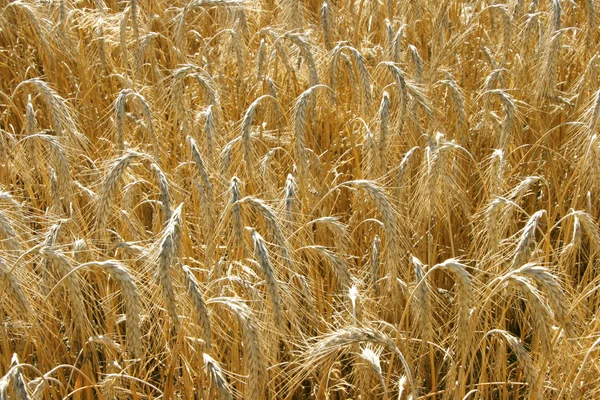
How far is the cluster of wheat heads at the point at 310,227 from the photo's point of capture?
5.51ft

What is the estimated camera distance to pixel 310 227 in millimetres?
2227

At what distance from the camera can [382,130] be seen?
2143 mm

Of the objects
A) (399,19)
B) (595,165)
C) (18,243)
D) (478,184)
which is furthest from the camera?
(399,19)

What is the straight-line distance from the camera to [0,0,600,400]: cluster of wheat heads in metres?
1.68

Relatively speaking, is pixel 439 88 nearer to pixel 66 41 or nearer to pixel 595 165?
pixel 595 165

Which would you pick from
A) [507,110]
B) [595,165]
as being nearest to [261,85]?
[507,110]

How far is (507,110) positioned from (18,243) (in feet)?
4.47

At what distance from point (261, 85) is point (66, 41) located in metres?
0.80

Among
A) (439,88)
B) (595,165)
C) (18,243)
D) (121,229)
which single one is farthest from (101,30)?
(595,165)

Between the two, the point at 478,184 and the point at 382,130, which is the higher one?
the point at 382,130

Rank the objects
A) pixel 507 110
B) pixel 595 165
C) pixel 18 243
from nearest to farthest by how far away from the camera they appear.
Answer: pixel 18 243, pixel 595 165, pixel 507 110

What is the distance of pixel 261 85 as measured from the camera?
3.07 meters

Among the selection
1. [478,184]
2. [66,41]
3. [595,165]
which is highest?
[66,41]

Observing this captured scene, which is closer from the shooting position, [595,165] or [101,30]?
[595,165]
